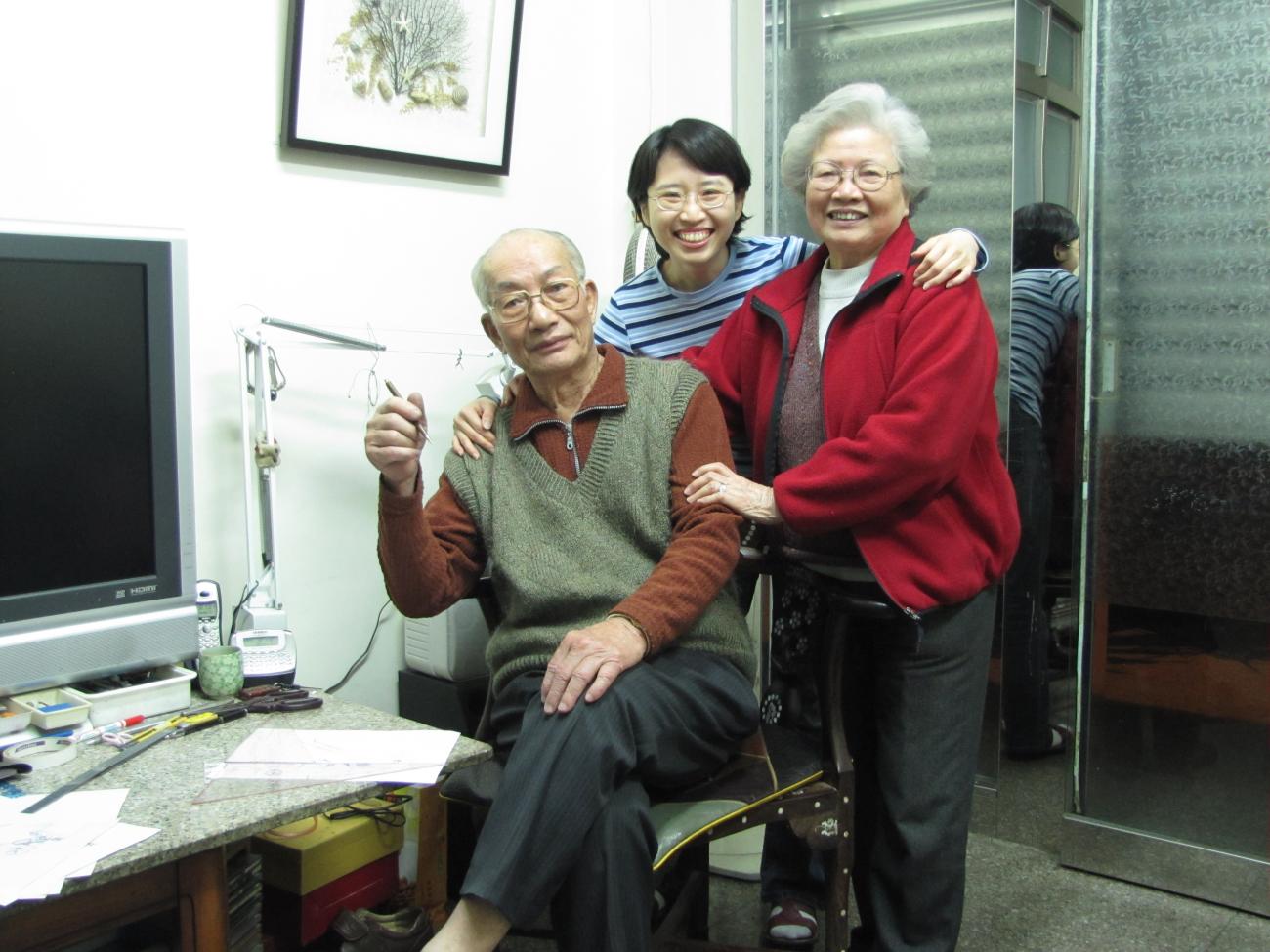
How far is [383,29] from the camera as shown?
7.51ft

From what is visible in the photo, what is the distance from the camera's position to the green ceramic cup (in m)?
1.72

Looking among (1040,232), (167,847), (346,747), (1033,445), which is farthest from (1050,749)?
(167,847)

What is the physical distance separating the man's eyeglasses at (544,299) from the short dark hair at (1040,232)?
1.17m

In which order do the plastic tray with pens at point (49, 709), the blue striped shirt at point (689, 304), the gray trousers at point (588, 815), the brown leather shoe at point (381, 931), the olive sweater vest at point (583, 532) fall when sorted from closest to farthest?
the gray trousers at point (588, 815) → the plastic tray with pens at point (49, 709) → the olive sweater vest at point (583, 532) → the brown leather shoe at point (381, 931) → the blue striped shirt at point (689, 304)

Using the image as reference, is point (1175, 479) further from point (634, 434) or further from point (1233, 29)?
point (634, 434)

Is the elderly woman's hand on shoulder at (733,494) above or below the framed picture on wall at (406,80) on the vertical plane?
below

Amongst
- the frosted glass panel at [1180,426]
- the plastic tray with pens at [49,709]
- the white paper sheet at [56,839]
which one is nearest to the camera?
the white paper sheet at [56,839]

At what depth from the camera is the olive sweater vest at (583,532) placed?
1.63 metres

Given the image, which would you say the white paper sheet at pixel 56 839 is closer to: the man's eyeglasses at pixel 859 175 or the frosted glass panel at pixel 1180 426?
the man's eyeglasses at pixel 859 175

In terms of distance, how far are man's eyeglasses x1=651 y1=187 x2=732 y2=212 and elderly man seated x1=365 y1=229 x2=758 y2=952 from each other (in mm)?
289

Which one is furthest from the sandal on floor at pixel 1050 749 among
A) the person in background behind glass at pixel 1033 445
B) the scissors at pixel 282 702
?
the scissors at pixel 282 702

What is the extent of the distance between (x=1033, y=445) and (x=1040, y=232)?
46 cm

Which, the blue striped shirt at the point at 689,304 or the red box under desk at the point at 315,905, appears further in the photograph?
the blue striped shirt at the point at 689,304

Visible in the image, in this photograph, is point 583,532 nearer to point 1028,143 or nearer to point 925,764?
point 925,764
